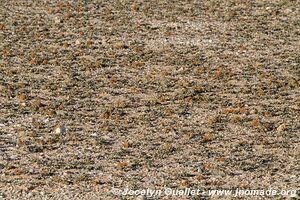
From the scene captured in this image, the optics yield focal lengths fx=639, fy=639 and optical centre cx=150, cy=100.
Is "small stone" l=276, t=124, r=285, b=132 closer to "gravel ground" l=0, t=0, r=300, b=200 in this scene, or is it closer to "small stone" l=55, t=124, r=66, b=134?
"gravel ground" l=0, t=0, r=300, b=200

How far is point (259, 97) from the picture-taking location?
64.0ft

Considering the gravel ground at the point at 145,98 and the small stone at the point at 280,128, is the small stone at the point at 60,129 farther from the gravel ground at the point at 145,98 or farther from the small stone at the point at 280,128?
the small stone at the point at 280,128

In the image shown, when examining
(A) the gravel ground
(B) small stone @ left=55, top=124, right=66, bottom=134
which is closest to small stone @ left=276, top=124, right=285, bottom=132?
(A) the gravel ground

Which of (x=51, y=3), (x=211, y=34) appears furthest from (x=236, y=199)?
(x=51, y=3)

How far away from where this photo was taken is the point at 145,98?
1927 cm

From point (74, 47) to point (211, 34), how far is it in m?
5.54

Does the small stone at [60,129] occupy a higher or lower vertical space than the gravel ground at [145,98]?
higher

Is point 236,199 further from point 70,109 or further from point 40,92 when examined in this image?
point 40,92

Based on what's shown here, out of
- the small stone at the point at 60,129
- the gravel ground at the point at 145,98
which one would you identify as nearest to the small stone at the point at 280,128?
the gravel ground at the point at 145,98

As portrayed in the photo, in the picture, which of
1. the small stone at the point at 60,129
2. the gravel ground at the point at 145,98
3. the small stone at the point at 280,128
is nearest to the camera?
the gravel ground at the point at 145,98

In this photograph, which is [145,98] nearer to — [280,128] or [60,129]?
[60,129]

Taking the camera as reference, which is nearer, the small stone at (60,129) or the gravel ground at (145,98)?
the gravel ground at (145,98)

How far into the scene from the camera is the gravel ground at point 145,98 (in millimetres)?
14844

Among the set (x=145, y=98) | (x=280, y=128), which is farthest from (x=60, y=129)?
(x=280, y=128)
